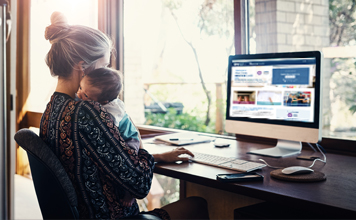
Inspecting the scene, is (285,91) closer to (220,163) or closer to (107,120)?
(220,163)

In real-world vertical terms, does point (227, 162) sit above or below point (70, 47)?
below

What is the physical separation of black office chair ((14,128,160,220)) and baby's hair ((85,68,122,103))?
288 mm

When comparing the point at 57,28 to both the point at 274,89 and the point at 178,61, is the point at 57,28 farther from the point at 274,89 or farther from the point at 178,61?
the point at 178,61

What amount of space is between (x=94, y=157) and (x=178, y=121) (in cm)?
184

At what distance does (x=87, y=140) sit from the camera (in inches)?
47.1

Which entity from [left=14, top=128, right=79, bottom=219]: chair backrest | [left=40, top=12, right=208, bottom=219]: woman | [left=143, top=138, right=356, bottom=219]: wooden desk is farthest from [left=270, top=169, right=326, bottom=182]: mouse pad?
[left=14, top=128, right=79, bottom=219]: chair backrest

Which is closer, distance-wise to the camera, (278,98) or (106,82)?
(106,82)

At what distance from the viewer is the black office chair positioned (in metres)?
1.17

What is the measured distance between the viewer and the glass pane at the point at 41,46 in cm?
367

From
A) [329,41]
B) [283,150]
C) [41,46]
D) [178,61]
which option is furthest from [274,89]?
[41,46]

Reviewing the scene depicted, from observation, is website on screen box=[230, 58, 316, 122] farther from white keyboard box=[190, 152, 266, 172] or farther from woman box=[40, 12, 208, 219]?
woman box=[40, 12, 208, 219]

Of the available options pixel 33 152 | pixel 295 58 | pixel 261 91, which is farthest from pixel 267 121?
pixel 33 152

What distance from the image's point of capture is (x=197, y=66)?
9.30 feet

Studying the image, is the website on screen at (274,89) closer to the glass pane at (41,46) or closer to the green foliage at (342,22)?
the green foliage at (342,22)
